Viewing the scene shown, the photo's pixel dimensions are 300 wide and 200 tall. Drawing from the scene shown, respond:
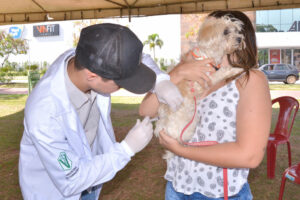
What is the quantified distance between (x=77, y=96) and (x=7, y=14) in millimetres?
6528

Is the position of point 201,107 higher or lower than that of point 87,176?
higher

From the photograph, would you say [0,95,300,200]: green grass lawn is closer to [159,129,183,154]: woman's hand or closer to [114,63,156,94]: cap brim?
[159,129,183,154]: woman's hand

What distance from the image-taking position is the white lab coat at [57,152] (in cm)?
143

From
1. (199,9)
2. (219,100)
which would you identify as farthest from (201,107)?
(199,9)

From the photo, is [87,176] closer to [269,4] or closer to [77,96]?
[77,96]

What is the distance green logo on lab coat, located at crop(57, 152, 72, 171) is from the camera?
56.4 inches

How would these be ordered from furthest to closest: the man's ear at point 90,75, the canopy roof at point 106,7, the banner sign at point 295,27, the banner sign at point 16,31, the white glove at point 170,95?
the banner sign at point 16,31 → the banner sign at point 295,27 → the canopy roof at point 106,7 → the white glove at point 170,95 → the man's ear at point 90,75

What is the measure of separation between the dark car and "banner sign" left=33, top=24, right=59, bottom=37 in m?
37.4

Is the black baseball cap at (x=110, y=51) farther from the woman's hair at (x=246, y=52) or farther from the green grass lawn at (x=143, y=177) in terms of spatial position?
the green grass lawn at (x=143, y=177)

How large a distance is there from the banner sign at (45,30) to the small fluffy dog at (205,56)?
5044 centimetres

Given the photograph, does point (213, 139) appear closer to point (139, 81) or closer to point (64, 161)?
point (139, 81)

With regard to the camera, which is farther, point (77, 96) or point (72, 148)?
point (77, 96)

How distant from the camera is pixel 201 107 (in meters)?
1.66

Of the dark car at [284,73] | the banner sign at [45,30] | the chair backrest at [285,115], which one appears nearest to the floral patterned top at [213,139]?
the chair backrest at [285,115]
